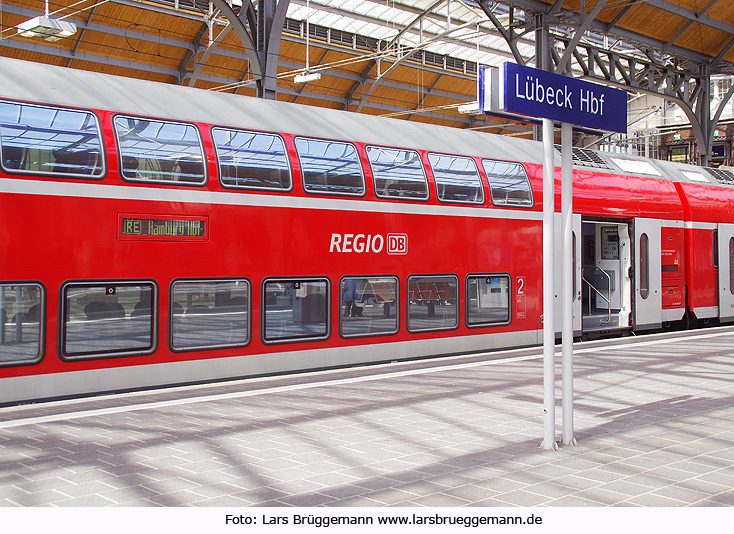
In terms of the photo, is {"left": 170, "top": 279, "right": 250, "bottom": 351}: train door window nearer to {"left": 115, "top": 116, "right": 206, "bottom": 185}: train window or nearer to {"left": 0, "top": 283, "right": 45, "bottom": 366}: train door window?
{"left": 115, "top": 116, "right": 206, "bottom": 185}: train window

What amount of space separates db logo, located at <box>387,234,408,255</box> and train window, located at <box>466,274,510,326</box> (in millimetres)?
1419

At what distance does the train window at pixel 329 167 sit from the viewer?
30.4 ft

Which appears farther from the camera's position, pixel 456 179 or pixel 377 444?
pixel 456 179

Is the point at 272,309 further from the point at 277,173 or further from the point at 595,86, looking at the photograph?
the point at 595,86

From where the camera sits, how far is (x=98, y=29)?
910 inches

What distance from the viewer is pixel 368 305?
387 inches

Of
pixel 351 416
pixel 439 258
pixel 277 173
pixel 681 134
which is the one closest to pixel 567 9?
pixel 439 258

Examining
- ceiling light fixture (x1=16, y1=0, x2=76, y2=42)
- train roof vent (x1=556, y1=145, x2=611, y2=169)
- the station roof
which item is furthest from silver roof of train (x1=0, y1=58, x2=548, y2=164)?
the station roof

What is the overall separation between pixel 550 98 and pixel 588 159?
8296mm

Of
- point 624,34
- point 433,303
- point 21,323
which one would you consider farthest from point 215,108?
point 624,34

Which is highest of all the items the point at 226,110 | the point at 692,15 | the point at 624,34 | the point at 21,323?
the point at 692,15

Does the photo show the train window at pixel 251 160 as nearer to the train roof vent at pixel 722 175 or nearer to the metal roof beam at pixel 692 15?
the train roof vent at pixel 722 175

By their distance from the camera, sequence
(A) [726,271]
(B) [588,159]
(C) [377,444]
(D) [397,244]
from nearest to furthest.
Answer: (C) [377,444] < (D) [397,244] < (B) [588,159] < (A) [726,271]

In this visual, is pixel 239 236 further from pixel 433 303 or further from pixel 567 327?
pixel 567 327
